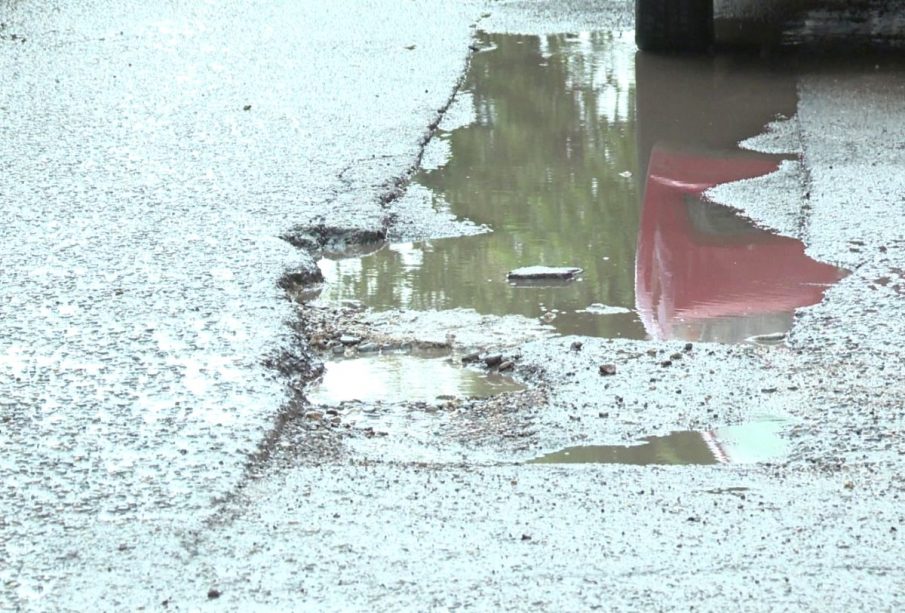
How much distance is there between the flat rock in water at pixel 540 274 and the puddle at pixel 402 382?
1.06 m

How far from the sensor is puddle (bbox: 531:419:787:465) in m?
4.30

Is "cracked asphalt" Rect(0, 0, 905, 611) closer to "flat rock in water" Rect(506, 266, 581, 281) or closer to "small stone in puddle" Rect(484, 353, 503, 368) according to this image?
"small stone in puddle" Rect(484, 353, 503, 368)

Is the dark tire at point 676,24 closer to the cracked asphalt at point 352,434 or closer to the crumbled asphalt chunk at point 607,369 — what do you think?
the cracked asphalt at point 352,434

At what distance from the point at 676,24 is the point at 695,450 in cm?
777

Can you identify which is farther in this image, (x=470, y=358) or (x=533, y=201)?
(x=533, y=201)

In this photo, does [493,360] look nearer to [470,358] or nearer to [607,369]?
[470,358]

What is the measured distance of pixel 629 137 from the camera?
29.5 feet

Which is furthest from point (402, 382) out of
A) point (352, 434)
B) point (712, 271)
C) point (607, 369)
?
point (712, 271)

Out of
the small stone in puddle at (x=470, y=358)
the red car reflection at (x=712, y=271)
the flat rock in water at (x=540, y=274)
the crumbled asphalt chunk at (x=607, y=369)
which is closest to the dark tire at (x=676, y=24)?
the red car reflection at (x=712, y=271)

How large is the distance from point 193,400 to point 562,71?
6994mm

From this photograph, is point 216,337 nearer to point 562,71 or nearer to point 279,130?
point 279,130

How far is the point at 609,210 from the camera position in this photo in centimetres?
743

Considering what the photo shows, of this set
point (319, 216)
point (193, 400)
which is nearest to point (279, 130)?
point (319, 216)

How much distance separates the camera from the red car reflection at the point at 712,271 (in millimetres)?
5570
